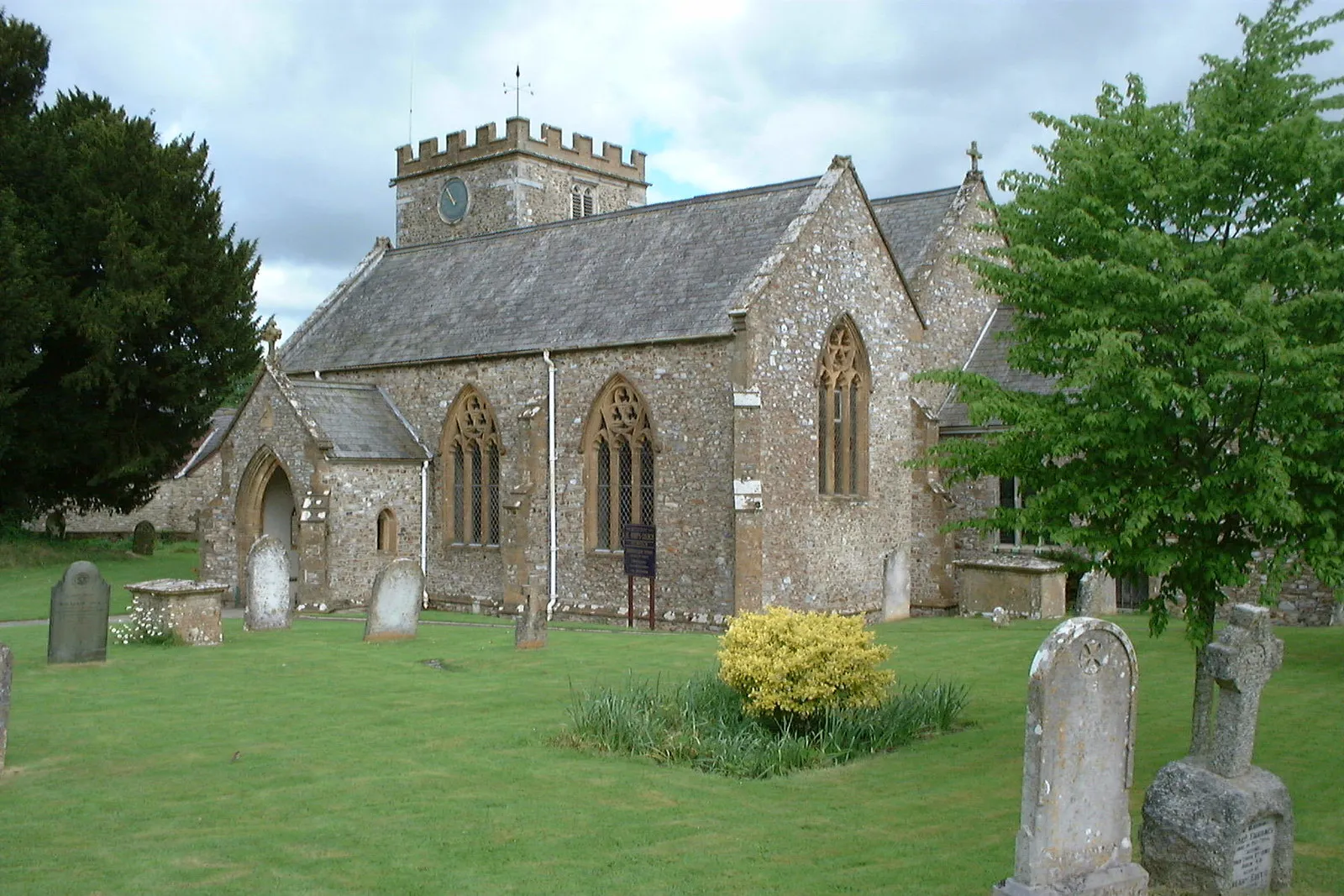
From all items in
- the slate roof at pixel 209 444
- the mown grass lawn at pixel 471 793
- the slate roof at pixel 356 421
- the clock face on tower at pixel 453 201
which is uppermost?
the clock face on tower at pixel 453 201

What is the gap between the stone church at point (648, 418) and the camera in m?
23.3

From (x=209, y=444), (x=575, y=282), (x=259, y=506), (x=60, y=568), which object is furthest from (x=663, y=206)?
(x=209, y=444)

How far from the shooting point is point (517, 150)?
42.8m

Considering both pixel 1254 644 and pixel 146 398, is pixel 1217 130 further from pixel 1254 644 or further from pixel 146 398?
pixel 146 398

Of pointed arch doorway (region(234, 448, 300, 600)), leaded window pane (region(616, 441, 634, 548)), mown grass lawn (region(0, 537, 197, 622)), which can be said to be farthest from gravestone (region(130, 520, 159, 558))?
leaded window pane (region(616, 441, 634, 548))

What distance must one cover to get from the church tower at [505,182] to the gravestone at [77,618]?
27603 millimetres

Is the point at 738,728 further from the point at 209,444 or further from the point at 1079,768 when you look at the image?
the point at 209,444

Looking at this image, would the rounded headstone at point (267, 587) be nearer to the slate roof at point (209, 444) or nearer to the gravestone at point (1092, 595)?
the gravestone at point (1092, 595)

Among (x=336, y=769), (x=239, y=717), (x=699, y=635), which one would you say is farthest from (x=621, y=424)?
(x=336, y=769)

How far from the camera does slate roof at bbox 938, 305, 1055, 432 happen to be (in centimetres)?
2500

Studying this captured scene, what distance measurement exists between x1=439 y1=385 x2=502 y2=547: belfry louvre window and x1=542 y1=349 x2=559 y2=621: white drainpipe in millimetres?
1602

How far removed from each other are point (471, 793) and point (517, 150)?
3533 centimetres

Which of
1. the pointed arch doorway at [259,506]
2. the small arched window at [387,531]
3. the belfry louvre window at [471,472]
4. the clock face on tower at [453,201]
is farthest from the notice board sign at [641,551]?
the clock face on tower at [453,201]

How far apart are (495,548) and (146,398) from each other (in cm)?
1534
